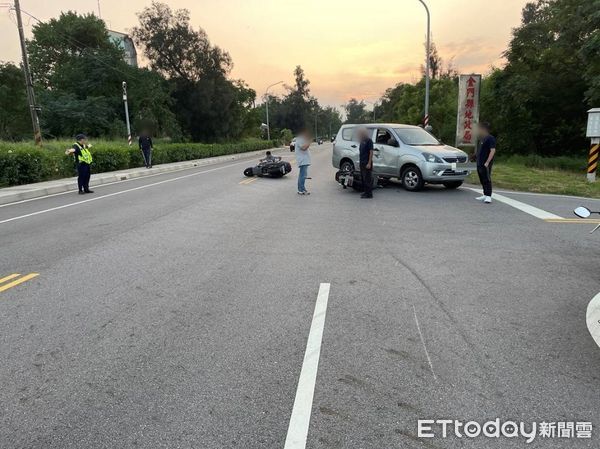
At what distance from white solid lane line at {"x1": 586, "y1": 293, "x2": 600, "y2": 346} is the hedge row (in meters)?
17.3

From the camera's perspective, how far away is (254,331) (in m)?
3.82

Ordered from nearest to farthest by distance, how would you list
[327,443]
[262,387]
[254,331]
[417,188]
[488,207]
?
[327,443] → [262,387] → [254,331] → [488,207] → [417,188]

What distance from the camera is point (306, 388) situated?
2957 millimetres

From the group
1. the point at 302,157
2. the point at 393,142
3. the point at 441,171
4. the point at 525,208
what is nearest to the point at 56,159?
the point at 302,157

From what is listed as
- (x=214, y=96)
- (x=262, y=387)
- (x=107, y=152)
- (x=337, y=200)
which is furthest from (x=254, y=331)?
(x=214, y=96)

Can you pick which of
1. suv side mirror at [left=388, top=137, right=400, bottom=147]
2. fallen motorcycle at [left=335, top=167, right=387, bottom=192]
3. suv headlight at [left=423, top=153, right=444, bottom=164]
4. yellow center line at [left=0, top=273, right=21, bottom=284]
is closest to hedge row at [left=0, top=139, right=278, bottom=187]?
fallen motorcycle at [left=335, top=167, right=387, bottom=192]

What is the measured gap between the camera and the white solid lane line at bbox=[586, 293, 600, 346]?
3.35 meters

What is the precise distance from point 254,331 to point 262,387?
860 millimetres

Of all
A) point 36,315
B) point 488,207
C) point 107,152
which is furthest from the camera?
point 107,152

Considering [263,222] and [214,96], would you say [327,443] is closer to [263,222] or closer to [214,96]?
[263,222]

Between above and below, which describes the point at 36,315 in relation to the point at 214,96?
below

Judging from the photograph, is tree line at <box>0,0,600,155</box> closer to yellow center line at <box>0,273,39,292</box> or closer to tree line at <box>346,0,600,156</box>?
tree line at <box>346,0,600,156</box>

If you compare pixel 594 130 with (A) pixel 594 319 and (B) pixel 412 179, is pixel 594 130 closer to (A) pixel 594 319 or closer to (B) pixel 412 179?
(B) pixel 412 179

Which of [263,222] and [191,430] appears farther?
[263,222]
